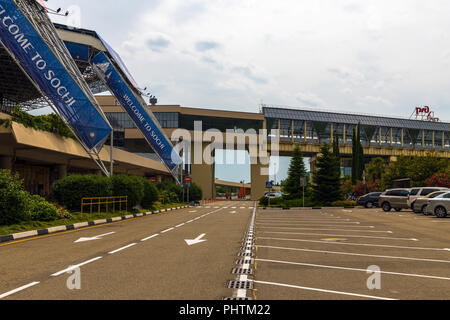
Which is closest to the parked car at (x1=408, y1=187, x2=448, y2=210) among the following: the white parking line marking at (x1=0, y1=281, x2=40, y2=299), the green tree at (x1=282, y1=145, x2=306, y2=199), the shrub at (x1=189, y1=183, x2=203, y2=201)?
the green tree at (x1=282, y1=145, x2=306, y2=199)

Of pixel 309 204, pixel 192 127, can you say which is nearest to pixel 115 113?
pixel 192 127

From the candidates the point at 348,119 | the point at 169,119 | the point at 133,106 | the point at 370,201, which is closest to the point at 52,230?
the point at 133,106

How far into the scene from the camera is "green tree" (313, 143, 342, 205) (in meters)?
43.7

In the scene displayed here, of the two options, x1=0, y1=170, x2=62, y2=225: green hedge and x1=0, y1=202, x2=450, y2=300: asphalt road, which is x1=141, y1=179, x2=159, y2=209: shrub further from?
x1=0, y1=202, x2=450, y2=300: asphalt road

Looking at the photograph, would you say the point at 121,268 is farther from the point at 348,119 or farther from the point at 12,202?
the point at 348,119

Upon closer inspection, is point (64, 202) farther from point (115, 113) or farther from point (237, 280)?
point (115, 113)

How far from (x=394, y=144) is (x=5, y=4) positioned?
82462 millimetres

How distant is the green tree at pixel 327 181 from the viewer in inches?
1720

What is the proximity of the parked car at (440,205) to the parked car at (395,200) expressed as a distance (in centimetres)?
595

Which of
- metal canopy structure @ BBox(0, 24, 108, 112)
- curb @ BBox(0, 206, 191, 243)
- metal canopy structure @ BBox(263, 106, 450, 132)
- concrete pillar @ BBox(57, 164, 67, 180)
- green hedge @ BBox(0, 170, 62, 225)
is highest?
metal canopy structure @ BBox(263, 106, 450, 132)

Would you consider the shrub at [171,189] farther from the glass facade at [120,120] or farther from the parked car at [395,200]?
the glass facade at [120,120]

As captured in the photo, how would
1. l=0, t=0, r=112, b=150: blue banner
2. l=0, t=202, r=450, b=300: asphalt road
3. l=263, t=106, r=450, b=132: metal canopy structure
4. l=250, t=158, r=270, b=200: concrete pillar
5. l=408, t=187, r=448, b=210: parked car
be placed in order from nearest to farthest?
1. l=0, t=202, r=450, b=300: asphalt road
2. l=0, t=0, r=112, b=150: blue banner
3. l=408, t=187, r=448, b=210: parked car
4. l=263, t=106, r=450, b=132: metal canopy structure
5. l=250, t=158, r=270, b=200: concrete pillar

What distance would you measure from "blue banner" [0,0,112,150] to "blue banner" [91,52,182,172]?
41.2ft

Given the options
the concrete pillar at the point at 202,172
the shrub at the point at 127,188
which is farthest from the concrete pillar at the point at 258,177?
the shrub at the point at 127,188
